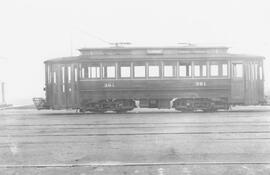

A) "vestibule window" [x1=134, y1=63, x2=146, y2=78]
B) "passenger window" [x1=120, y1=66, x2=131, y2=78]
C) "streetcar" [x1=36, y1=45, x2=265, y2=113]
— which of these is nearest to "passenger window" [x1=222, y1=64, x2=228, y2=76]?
"streetcar" [x1=36, y1=45, x2=265, y2=113]

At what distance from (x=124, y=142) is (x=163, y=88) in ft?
22.6

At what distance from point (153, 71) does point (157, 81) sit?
521 millimetres

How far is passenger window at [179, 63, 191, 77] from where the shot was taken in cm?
1371

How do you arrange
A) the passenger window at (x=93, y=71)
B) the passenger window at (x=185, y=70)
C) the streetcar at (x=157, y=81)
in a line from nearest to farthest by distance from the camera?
the streetcar at (x=157, y=81)
the passenger window at (x=185, y=70)
the passenger window at (x=93, y=71)

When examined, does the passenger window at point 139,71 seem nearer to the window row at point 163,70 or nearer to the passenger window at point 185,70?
the window row at point 163,70

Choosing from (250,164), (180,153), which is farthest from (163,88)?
(250,164)

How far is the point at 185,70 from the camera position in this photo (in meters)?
13.8

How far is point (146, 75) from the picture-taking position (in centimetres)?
1379

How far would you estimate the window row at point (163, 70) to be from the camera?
45.0ft

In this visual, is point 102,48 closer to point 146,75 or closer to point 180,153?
point 146,75

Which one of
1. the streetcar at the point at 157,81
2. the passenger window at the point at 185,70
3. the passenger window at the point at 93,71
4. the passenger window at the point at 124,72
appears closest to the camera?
the streetcar at the point at 157,81

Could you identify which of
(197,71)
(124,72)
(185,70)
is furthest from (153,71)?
(197,71)

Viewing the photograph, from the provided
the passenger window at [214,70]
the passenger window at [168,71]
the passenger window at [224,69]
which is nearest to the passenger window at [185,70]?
the passenger window at [168,71]

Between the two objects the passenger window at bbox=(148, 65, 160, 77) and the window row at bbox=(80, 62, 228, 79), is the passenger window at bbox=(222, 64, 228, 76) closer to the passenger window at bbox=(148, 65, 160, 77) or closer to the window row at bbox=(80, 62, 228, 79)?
the window row at bbox=(80, 62, 228, 79)
